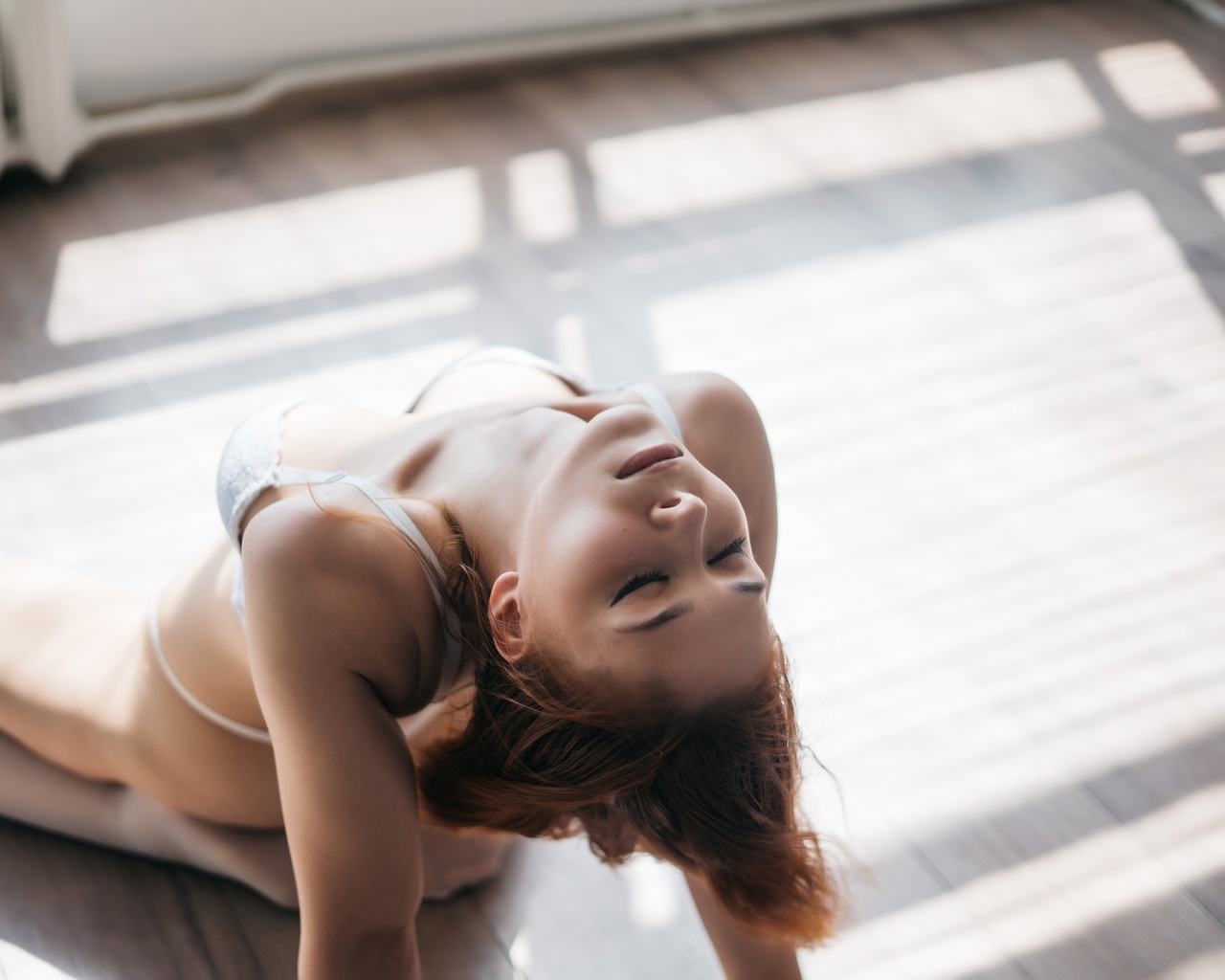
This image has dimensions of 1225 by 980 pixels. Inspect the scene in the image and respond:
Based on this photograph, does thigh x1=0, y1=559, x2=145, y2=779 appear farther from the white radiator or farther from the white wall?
the white wall

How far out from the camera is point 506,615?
1251 millimetres

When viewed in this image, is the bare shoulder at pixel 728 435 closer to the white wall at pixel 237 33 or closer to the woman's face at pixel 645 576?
the woman's face at pixel 645 576

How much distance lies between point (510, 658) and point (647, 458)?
0.82 feet

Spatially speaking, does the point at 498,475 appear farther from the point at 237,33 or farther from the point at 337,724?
the point at 237,33

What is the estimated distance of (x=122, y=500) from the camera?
210 centimetres

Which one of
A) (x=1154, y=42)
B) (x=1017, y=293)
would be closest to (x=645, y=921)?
(x=1017, y=293)

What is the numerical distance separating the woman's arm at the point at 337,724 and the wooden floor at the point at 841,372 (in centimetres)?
38

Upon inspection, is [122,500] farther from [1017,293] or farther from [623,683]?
[1017,293]

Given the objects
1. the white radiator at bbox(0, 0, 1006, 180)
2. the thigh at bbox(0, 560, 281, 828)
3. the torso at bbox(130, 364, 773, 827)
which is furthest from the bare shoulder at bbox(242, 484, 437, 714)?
the white radiator at bbox(0, 0, 1006, 180)

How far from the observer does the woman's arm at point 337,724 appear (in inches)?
47.9

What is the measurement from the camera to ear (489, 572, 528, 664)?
1236 mm

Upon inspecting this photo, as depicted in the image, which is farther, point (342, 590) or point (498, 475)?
point (498, 475)

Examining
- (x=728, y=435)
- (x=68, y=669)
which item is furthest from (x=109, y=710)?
(x=728, y=435)

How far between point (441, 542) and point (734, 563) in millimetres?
340
